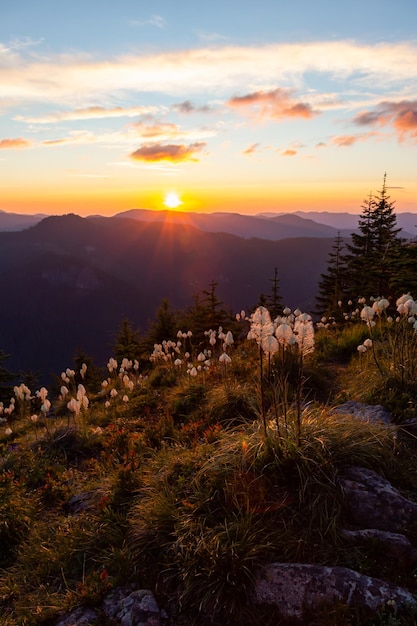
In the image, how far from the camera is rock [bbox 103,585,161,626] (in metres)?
3.56

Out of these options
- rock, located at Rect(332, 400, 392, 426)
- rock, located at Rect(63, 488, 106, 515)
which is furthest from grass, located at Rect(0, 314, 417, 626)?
rock, located at Rect(332, 400, 392, 426)

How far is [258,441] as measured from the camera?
4938mm

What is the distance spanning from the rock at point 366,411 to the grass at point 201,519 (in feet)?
0.75

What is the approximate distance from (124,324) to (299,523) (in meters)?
24.0

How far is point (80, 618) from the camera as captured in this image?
12.2ft

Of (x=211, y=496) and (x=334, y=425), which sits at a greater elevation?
(x=334, y=425)

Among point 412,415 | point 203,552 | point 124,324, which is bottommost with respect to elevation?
point 124,324

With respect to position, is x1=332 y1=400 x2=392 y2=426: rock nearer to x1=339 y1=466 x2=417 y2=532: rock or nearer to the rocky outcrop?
x1=339 y1=466 x2=417 y2=532: rock

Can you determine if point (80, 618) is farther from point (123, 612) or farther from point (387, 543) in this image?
point (387, 543)

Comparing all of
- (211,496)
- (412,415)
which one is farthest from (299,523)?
(412,415)

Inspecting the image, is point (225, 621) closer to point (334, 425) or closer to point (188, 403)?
point (334, 425)

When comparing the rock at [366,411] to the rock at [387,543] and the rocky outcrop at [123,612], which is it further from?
the rocky outcrop at [123,612]

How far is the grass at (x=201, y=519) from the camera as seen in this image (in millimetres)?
3729

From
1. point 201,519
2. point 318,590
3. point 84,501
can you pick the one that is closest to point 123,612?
point 201,519
